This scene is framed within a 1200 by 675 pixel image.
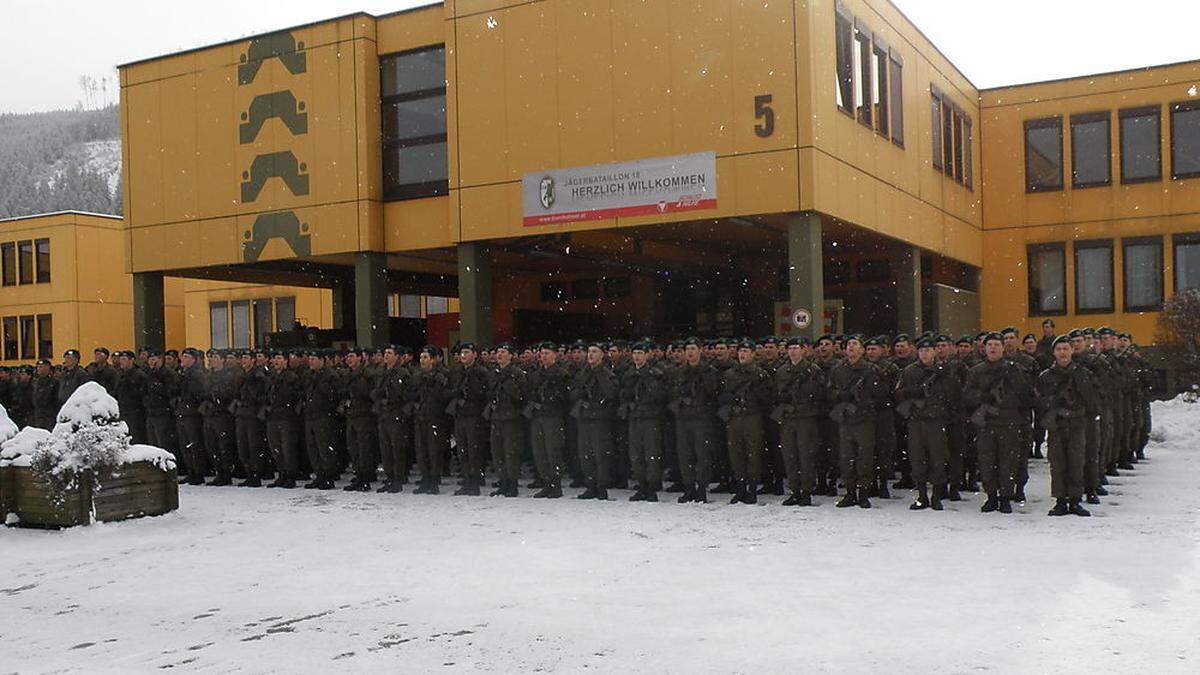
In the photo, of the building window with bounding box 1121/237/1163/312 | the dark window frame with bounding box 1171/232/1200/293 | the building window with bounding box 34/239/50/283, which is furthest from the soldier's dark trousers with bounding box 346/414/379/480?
the building window with bounding box 34/239/50/283

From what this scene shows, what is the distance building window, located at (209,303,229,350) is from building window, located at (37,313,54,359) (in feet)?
23.7

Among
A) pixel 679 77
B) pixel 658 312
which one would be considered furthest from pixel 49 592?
pixel 658 312

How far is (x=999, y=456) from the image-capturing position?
10.5m

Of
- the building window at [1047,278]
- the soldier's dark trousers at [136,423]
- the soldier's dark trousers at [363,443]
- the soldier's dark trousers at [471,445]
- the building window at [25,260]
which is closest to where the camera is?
the soldier's dark trousers at [471,445]

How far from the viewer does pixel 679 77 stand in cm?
1719

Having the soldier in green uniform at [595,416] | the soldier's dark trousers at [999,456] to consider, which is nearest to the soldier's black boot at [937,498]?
the soldier's dark trousers at [999,456]

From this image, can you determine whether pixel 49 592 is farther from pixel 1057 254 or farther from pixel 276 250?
pixel 1057 254

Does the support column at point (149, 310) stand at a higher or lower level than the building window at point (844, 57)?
lower

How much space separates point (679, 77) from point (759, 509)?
28.1 ft

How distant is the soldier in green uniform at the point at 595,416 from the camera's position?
1256cm

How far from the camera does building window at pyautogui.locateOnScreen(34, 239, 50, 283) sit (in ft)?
127

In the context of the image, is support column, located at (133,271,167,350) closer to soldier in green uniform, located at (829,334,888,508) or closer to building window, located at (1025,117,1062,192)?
soldier in green uniform, located at (829,334,888,508)

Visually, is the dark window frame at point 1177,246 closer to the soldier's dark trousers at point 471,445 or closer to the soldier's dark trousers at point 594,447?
the soldier's dark trousers at point 594,447

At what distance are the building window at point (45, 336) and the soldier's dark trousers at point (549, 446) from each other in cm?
3180
